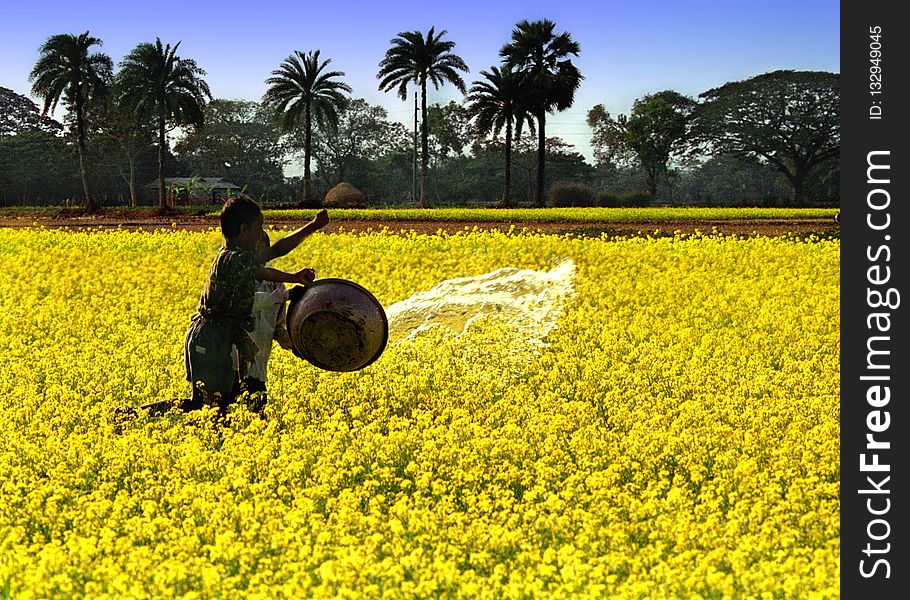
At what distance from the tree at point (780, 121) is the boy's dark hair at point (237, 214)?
193 feet

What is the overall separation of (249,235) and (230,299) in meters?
0.42

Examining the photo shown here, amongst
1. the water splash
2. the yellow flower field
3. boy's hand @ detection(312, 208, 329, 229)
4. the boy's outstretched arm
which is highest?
boy's hand @ detection(312, 208, 329, 229)

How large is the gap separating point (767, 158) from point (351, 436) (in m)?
61.2

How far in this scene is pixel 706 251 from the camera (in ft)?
50.4

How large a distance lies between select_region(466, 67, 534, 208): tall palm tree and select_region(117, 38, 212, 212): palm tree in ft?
41.6

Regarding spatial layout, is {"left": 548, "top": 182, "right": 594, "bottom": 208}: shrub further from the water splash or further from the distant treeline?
Answer: the water splash

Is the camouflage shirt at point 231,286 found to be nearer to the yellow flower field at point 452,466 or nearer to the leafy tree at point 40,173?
the yellow flower field at point 452,466

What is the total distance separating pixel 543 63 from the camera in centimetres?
4731

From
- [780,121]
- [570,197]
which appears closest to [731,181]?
[780,121]

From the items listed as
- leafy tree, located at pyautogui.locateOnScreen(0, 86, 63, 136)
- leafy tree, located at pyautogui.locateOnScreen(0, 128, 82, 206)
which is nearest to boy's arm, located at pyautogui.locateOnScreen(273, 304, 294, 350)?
leafy tree, located at pyautogui.locateOnScreen(0, 128, 82, 206)

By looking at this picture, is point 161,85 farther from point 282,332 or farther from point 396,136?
point 282,332

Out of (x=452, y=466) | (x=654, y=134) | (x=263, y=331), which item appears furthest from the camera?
(x=654, y=134)

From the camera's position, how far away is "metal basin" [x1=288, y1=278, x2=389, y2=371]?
239 inches

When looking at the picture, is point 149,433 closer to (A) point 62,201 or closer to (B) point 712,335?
(B) point 712,335
